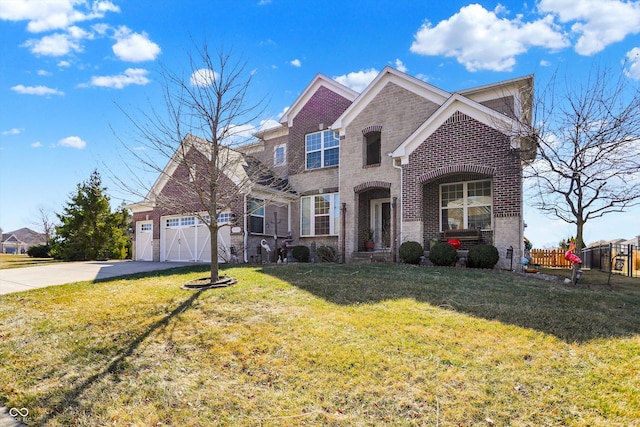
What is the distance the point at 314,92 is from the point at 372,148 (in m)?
4.58

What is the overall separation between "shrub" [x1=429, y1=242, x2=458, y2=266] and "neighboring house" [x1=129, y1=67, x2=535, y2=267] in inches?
43.8

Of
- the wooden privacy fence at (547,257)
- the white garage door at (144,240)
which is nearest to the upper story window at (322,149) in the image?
the white garage door at (144,240)

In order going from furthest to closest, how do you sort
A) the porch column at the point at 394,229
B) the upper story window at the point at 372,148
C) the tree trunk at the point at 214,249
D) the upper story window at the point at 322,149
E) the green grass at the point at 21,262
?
the green grass at the point at 21,262, the upper story window at the point at 322,149, the upper story window at the point at 372,148, the porch column at the point at 394,229, the tree trunk at the point at 214,249

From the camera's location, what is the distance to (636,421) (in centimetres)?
397

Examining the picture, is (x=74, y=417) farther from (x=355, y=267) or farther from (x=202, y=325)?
(x=355, y=267)

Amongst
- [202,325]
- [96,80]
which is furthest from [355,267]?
[96,80]

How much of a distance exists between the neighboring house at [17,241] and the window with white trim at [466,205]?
251 feet

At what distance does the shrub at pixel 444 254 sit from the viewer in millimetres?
13047

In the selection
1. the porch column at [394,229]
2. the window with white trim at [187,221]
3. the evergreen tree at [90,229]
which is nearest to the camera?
the porch column at [394,229]

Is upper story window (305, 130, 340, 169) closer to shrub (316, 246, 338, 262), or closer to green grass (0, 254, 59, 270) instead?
shrub (316, 246, 338, 262)

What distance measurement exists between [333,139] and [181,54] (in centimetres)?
923

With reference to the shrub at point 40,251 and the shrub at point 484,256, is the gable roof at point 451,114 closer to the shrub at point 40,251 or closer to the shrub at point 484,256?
the shrub at point 484,256

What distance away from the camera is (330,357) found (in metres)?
5.45

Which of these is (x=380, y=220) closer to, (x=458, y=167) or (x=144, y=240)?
(x=458, y=167)
